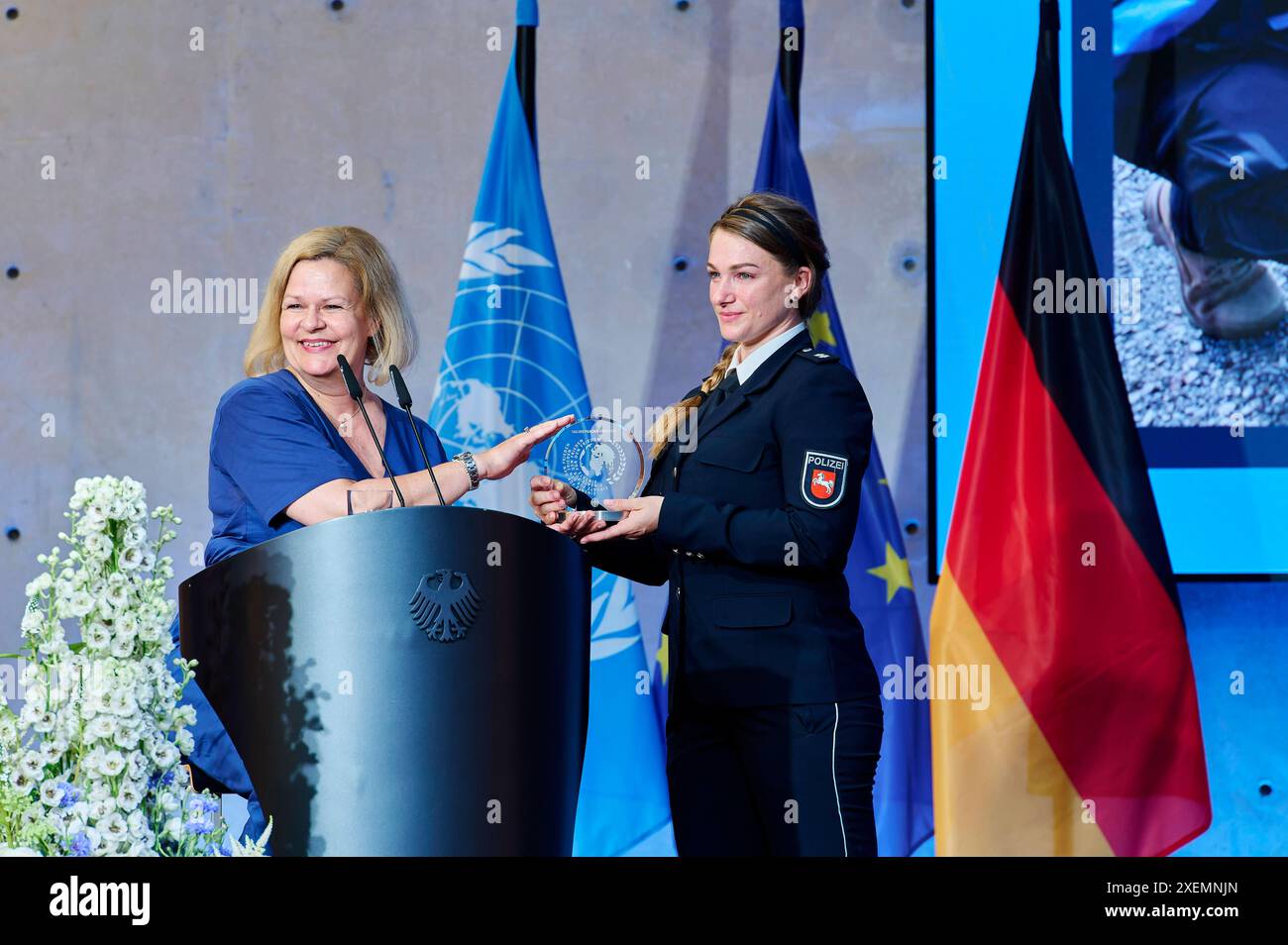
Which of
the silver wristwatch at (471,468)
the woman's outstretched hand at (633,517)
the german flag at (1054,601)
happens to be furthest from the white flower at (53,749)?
the german flag at (1054,601)

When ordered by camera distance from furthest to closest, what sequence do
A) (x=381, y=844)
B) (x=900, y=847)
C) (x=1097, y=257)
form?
(x=1097, y=257) → (x=900, y=847) → (x=381, y=844)

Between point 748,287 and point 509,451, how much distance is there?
438 mm

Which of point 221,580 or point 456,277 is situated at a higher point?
point 456,277

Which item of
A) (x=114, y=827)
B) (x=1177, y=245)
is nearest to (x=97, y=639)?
(x=114, y=827)

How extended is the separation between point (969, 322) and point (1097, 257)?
0.34 m

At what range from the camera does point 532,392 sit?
10.4ft

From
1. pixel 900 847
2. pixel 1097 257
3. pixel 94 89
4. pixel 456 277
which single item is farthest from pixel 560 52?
pixel 900 847

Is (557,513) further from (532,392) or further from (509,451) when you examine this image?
(532,392)

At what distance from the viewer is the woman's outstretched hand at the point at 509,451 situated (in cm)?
190

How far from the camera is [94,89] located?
3617 mm

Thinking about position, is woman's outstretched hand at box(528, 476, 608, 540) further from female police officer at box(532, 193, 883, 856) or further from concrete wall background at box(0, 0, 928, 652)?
concrete wall background at box(0, 0, 928, 652)

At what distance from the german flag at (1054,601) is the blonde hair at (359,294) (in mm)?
1488

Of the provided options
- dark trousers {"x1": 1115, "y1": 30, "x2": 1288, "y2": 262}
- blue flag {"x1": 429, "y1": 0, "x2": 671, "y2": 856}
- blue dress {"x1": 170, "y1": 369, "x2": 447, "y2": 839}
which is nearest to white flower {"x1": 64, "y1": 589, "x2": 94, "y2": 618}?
blue dress {"x1": 170, "y1": 369, "x2": 447, "y2": 839}

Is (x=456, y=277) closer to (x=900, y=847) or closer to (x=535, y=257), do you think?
(x=535, y=257)
